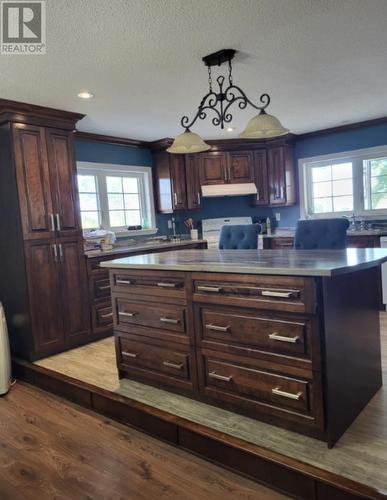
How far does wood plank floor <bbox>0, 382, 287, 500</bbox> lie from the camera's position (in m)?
1.82

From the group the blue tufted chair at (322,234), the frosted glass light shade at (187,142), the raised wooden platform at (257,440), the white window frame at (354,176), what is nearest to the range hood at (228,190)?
the white window frame at (354,176)

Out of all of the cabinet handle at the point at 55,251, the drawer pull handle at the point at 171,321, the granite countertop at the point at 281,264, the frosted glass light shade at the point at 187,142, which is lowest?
the drawer pull handle at the point at 171,321

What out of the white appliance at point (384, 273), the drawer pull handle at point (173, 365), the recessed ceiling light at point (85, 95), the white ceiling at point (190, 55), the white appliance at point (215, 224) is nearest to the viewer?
the white ceiling at point (190, 55)

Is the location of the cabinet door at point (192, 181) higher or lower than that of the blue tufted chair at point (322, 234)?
higher

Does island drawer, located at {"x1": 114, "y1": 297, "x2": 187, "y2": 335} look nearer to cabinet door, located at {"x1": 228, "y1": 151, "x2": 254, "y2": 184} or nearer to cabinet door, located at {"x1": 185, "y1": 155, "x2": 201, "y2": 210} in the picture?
cabinet door, located at {"x1": 185, "y1": 155, "x2": 201, "y2": 210}

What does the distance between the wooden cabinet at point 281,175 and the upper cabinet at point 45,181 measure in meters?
2.89

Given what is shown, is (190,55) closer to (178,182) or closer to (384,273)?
(178,182)

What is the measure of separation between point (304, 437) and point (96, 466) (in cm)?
109

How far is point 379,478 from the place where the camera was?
1.66 metres

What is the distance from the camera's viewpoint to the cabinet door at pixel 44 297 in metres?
3.38

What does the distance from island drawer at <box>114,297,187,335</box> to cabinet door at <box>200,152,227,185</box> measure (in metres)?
3.08

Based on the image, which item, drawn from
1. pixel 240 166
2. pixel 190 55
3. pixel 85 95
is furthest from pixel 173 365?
pixel 240 166

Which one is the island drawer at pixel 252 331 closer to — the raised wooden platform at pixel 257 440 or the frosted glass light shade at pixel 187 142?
the raised wooden platform at pixel 257 440

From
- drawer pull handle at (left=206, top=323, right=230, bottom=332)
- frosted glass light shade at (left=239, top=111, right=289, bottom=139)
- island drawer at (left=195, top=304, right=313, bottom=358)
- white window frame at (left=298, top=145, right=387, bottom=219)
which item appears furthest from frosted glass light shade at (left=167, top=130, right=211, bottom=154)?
white window frame at (left=298, top=145, right=387, bottom=219)
